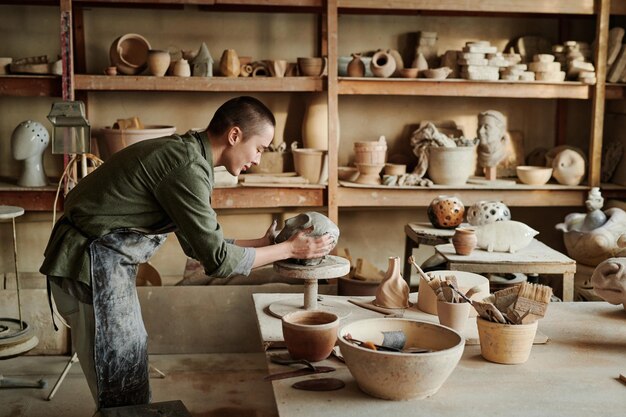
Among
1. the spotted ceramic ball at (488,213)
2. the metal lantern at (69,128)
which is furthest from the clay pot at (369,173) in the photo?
the metal lantern at (69,128)

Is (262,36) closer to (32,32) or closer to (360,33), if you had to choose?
(360,33)

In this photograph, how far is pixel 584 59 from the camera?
17.6ft

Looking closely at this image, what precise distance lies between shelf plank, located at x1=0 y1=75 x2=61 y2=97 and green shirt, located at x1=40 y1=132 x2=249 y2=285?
2.33 m

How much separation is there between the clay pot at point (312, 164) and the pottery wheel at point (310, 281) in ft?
7.73

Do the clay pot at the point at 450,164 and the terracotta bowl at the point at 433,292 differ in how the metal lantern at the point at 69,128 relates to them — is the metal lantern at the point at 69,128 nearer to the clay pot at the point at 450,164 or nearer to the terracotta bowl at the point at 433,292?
the terracotta bowl at the point at 433,292

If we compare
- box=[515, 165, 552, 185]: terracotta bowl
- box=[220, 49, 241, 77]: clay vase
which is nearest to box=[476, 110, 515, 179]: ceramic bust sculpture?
box=[515, 165, 552, 185]: terracotta bowl

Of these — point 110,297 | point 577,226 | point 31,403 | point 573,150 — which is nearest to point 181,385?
point 31,403

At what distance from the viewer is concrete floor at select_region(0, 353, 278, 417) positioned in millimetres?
4012

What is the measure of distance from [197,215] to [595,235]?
279cm

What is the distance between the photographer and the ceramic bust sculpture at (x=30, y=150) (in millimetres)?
4996

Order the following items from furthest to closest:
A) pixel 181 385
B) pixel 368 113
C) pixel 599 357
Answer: pixel 368 113, pixel 181 385, pixel 599 357

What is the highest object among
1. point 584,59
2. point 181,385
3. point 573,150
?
point 584,59

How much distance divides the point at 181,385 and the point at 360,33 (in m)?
2.79

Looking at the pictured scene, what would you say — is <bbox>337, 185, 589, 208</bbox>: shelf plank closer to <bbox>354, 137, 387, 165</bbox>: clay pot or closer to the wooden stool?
<bbox>354, 137, 387, 165</bbox>: clay pot
